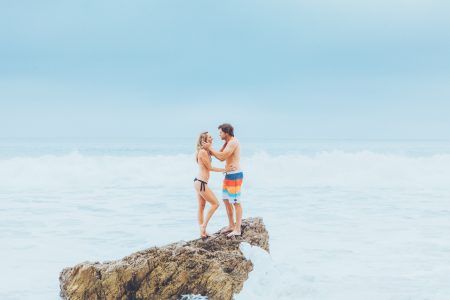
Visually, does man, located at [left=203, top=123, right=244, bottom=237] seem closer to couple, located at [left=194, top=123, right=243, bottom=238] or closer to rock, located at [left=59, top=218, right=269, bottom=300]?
couple, located at [left=194, top=123, right=243, bottom=238]

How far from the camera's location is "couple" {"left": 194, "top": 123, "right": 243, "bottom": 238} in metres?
8.38

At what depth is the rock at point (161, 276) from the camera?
295 inches

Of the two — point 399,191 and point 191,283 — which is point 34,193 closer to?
point 399,191

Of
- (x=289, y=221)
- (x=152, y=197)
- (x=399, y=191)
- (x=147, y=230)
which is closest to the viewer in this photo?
(x=147, y=230)

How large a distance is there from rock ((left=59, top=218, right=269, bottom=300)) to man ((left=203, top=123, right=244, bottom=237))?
0.83 meters

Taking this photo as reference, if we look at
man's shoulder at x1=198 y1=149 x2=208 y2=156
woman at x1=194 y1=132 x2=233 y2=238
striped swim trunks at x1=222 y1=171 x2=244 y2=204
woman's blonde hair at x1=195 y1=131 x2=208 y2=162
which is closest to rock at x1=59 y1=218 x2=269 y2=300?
woman at x1=194 y1=132 x2=233 y2=238

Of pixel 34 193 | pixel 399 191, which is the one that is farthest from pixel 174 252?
pixel 399 191

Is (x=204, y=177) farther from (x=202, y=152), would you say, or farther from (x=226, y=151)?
(x=226, y=151)

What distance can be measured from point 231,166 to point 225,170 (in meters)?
0.11

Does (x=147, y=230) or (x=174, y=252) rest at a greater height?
(x=174, y=252)

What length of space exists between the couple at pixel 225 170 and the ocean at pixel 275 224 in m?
0.76

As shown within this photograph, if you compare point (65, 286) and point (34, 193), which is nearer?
point (65, 286)

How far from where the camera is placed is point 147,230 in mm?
16219

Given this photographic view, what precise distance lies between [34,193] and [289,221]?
A: 1397cm
